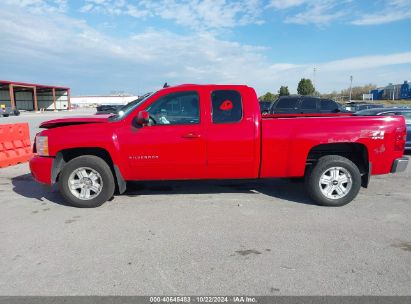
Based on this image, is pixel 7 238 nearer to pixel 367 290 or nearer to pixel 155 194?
pixel 155 194

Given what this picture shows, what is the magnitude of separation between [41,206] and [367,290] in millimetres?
4654

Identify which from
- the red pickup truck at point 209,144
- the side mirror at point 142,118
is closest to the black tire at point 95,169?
the red pickup truck at point 209,144

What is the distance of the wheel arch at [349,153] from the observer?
5148mm

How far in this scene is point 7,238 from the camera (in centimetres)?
403

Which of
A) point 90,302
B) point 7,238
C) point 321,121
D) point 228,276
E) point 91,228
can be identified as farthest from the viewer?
point 321,121

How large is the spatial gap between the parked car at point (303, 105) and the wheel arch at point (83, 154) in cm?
948

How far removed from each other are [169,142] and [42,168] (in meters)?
2.01

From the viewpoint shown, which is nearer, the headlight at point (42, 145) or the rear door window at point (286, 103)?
the headlight at point (42, 145)

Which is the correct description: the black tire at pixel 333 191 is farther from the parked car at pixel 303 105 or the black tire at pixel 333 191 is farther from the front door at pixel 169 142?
the parked car at pixel 303 105

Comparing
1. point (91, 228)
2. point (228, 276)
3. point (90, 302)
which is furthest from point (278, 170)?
point (90, 302)

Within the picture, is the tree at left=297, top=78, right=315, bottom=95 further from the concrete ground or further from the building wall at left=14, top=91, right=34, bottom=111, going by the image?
the building wall at left=14, top=91, right=34, bottom=111

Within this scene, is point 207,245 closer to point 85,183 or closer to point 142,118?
point 142,118

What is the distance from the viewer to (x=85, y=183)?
5.07m

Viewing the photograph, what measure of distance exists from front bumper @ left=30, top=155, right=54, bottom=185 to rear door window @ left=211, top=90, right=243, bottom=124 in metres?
2.59
